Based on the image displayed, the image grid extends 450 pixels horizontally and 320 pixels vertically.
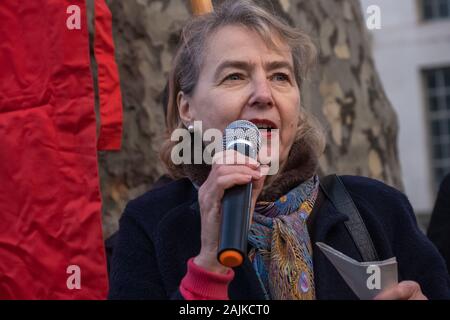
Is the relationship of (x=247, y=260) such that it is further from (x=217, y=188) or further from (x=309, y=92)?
(x=309, y=92)

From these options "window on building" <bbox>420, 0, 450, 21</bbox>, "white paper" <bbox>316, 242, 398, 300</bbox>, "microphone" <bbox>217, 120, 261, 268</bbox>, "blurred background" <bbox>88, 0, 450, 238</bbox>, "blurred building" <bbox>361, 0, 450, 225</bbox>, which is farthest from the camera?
"window on building" <bbox>420, 0, 450, 21</bbox>

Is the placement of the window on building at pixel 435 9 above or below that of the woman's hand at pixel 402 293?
above

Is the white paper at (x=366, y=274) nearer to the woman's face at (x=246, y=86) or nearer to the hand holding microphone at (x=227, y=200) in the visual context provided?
the hand holding microphone at (x=227, y=200)

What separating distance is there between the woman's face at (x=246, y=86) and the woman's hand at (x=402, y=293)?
0.53m

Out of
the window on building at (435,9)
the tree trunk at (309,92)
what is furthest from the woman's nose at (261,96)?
the window on building at (435,9)

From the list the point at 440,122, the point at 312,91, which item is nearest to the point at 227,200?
the point at 312,91

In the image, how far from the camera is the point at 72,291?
3.22 meters

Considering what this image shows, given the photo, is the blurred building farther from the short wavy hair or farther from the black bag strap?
the black bag strap

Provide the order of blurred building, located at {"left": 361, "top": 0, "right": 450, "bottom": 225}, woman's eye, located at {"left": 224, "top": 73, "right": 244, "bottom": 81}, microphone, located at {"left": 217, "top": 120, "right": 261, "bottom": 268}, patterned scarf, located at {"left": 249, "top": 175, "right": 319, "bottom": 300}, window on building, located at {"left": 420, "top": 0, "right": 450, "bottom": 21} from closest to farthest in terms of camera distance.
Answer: microphone, located at {"left": 217, "top": 120, "right": 261, "bottom": 268}
patterned scarf, located at {"left": 249, "top": 175, "right": 319, "bottom": 300}
woman's eye, located at {"left": 224, "top": 73, "right": 244, "bottom": 81}
blurred building, located at {"left": 361, "top": 0, "right": 450, "bottom": 225}
window on building, located at {"left": 420, "top": 0, "right": 450, "bottom": 21}

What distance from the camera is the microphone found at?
189cm

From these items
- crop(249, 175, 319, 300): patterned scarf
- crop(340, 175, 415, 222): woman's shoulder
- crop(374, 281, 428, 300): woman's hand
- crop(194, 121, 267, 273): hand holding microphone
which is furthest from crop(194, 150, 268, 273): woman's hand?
crop(340, 175, 415, 222): woman's shoulder

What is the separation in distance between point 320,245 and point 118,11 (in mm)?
2302

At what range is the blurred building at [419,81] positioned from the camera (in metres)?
16.8

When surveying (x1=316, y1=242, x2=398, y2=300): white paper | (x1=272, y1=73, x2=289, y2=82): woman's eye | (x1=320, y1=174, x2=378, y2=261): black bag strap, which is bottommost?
(x1=316, y1=242, x2=398, y2=300): white paper
